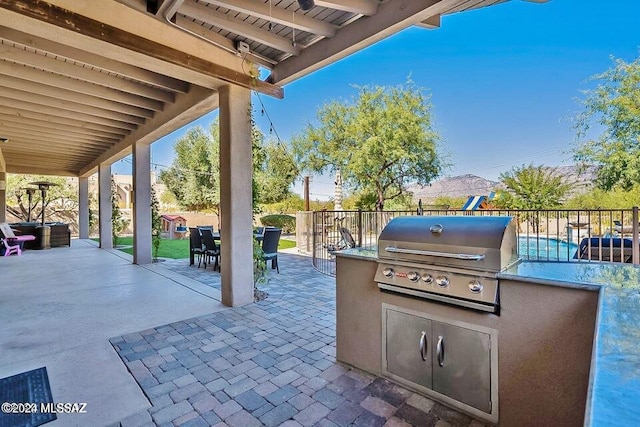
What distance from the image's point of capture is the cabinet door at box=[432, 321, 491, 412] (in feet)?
6.28

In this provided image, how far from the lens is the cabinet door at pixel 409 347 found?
7.08ft

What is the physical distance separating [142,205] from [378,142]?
8.77m

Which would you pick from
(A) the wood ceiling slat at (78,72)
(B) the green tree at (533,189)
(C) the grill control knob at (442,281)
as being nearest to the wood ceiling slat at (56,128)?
(A) the wood ceiling slat at (78,72)

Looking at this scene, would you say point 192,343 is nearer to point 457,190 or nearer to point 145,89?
point 145,89

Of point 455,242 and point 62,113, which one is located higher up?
point 62,113

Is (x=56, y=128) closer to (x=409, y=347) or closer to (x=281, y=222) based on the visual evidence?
(x=409, y=347)

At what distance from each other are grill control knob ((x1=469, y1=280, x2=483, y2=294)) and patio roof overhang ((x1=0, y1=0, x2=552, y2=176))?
2.30m

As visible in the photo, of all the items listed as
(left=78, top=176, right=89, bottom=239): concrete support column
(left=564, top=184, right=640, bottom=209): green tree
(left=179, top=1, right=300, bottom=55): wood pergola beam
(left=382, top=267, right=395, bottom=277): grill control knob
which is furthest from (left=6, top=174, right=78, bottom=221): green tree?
(left=564, top=184, right=640, bottom=209): green tree

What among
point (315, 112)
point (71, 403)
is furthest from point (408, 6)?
point (315, 112)

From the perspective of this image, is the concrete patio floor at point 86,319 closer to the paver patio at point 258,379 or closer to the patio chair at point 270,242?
the paver patio at point 258,379

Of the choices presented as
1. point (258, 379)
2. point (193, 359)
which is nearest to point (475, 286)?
point (258, 379)

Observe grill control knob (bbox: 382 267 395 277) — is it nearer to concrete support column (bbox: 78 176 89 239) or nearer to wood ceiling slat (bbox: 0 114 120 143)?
wood ceiling slat (bbox: 0 114 120 143)

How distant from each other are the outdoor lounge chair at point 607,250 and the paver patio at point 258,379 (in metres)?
4.65

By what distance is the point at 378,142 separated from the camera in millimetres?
12570
